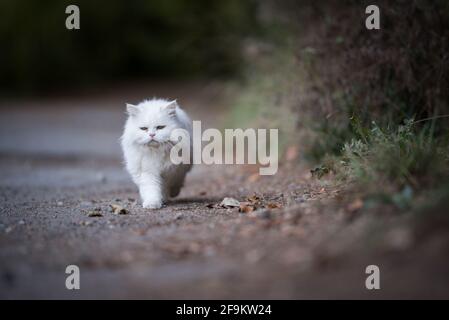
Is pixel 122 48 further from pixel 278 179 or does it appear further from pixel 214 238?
pixel 214 238

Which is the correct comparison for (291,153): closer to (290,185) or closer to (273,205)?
(290,185)

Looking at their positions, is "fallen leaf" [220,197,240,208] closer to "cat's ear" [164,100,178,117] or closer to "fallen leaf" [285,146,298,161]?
"cat's ear" [164,100,178,117]

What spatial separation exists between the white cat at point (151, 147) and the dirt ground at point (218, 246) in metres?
0.25

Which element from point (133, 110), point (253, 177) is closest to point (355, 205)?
point (133, 110)

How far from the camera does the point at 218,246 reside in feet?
15.0

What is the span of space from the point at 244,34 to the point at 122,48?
Answer: 474 inches

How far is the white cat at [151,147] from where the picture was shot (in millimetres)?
6176

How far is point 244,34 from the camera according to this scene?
Answer: 13195mm

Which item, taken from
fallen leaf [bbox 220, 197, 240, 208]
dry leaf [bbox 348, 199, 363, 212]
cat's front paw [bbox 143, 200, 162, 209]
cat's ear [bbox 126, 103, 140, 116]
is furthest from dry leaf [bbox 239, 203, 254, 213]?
cat's ear [bbox 126, 103, 140, 116]

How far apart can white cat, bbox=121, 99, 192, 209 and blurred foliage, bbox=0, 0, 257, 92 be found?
11.3 meters

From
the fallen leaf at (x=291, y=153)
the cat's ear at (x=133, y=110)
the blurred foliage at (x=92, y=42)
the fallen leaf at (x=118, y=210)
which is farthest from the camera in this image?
the blurred foliage at (x=92, y=42)

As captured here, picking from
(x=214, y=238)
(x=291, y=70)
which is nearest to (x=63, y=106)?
(x=291, y=70)

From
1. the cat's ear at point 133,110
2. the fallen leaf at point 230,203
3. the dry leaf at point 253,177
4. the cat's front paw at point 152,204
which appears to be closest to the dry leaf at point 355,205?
the fallen leaf at point 230,203

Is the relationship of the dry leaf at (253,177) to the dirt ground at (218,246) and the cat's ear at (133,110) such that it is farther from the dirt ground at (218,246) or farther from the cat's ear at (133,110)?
the cat's ear at (133,110)
